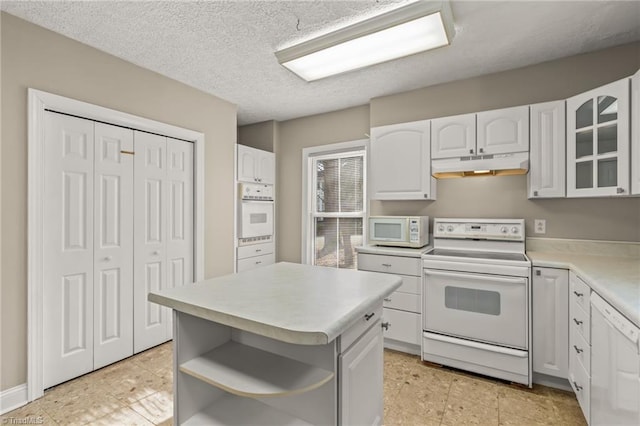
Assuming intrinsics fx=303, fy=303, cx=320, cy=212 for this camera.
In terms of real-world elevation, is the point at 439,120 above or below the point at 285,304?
above

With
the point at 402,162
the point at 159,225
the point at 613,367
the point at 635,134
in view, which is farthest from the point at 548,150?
the point at 159,225

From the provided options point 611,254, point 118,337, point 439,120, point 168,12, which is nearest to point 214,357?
point 118,337

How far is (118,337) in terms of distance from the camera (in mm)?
2611

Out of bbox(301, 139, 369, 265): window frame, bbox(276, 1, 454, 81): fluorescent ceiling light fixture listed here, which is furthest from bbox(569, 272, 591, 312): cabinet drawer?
bbox(301, 139, 369, 265): window frame

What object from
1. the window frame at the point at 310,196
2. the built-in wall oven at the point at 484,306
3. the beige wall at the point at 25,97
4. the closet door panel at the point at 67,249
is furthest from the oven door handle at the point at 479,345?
the beige wall at the point at 25,97

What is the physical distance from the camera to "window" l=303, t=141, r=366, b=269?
396cm

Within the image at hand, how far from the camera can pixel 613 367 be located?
138cm

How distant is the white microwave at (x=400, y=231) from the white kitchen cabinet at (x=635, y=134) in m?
1.44

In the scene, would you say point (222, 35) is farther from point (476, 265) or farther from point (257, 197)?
point (476, 265)

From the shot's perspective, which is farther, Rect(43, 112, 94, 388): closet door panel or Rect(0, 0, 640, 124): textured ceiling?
Rect(43, 112, 94, 388): closet door panel

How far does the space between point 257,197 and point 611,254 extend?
358 centimetres

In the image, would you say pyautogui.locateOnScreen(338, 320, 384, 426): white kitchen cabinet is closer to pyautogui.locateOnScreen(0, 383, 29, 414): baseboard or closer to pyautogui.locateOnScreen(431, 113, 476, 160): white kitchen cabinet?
pyautogui.locateOnScreen(431, 113, 476, 160): white kitchen cabinet

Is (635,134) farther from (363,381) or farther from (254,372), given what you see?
(254,372)

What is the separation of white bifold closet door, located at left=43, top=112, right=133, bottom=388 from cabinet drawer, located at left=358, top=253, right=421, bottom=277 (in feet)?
7.03
